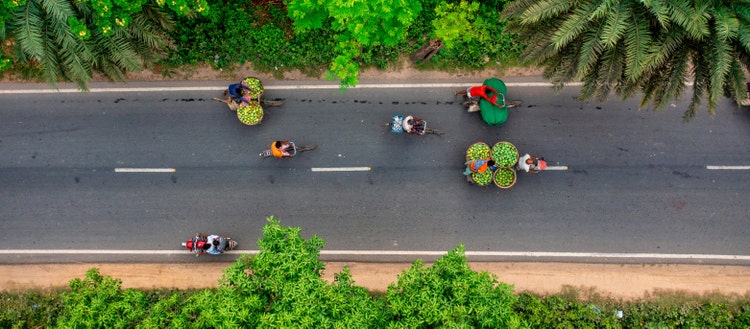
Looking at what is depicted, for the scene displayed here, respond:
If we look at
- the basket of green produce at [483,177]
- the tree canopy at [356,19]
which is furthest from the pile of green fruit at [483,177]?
the tree canopy at [356,19]

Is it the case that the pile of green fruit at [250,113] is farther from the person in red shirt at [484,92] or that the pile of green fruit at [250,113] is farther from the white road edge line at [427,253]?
the person in red shirt at [484,92]

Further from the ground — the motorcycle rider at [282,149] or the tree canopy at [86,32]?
the tree canopy at [86,32]

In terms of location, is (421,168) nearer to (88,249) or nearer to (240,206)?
(240,206)

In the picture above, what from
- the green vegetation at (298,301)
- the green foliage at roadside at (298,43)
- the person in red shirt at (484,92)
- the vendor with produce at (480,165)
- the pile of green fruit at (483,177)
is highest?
the green foliage at roadside at (298,43)

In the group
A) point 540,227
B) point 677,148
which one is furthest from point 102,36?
point 677,148

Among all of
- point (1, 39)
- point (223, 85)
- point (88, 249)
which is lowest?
point (88, 249)
